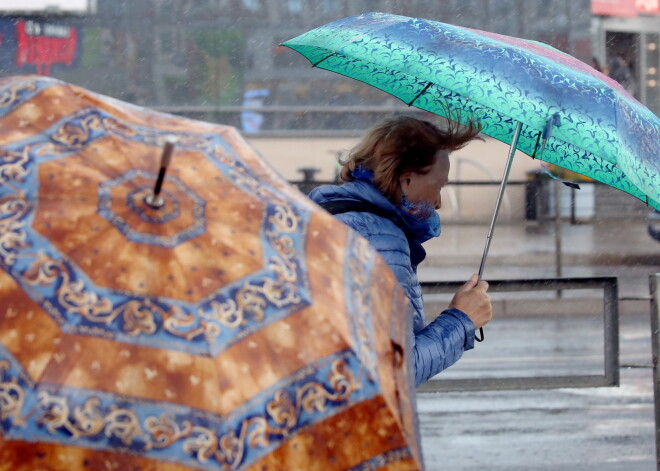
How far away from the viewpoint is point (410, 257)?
135 inches

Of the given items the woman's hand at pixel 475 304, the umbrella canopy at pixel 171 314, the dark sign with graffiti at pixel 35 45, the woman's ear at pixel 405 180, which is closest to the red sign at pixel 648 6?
the dark sign with graffiti at pixel 35 45

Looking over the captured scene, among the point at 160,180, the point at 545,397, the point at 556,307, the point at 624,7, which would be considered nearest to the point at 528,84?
the point at 160,180

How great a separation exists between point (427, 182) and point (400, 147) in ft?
0.40

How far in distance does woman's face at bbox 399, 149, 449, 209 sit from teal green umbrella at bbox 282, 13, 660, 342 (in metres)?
0.16

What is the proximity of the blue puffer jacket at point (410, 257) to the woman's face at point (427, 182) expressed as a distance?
66 millimetres

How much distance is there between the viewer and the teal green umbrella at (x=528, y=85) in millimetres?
3490

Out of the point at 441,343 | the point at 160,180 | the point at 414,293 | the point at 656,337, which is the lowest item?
the point at 656,337

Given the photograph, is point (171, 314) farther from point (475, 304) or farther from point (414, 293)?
point (475, 304)

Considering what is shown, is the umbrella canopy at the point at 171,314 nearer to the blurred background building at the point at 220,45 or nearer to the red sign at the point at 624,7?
the blurred background building at the point at 220,45

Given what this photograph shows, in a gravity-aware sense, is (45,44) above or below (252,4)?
below

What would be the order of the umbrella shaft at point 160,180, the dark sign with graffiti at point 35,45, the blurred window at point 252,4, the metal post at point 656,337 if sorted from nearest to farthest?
1. the umbrella shaft at point 160,180
2. the metal post at point 656,337
3. the dark sign with graffiti at point 35,45
4. the blurred window at point 252,4

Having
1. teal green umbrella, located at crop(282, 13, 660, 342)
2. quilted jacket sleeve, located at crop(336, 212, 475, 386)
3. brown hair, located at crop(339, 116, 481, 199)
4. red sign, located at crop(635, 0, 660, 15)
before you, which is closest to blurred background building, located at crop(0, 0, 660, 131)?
red sign, located at crop(635, 0, 660, 15)

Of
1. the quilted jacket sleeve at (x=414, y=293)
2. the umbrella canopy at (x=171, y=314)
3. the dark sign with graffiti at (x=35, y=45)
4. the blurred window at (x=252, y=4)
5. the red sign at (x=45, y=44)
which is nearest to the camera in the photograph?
the umbrella canopy at (x=171, y=314)

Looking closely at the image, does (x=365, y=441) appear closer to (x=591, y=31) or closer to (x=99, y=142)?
(x=99, y=142)
